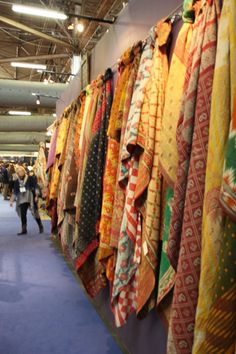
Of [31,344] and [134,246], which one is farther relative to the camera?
[31,344]

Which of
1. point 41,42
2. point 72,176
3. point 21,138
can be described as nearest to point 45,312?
point 72,176

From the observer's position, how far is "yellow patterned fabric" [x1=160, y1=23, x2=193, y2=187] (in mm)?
1227

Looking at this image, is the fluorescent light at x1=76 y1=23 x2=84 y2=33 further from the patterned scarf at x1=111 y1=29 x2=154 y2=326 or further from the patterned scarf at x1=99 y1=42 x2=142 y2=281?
the patterned scarf at x1=111 y1=29 x2=154 y2=326

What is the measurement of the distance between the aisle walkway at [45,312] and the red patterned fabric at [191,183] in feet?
5.30

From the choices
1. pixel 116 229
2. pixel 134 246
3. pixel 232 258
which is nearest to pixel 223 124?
pixel 232 258

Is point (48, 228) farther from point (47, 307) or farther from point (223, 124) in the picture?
point (223, 124)

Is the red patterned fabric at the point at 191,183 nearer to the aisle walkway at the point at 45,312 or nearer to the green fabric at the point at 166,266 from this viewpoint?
the green fabric at the point at 166,266

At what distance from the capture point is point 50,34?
29.5 ft

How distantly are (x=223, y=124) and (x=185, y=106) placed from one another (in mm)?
210

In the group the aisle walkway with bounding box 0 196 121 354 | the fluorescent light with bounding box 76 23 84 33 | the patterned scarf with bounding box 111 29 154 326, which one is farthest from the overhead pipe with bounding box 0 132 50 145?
the patterned scarf with bounding box 111 29 154 326

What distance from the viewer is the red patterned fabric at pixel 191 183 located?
3.38 ft

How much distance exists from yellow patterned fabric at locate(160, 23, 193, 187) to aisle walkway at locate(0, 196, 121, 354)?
175 centimetres

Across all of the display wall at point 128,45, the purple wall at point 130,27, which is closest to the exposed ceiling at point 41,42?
the purple wall at point 130,27

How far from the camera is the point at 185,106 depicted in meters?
1.12
